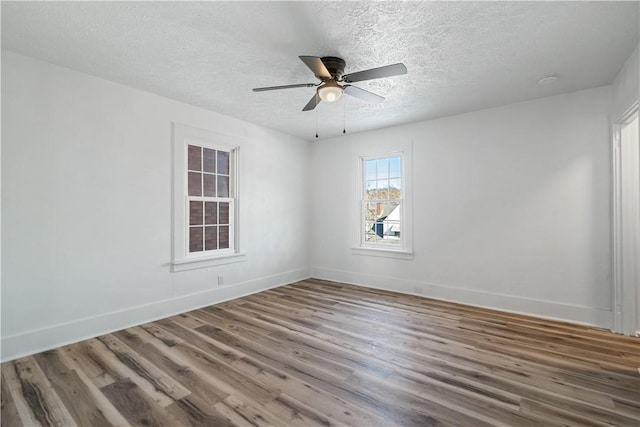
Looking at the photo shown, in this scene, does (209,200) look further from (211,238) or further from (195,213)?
(211,238)

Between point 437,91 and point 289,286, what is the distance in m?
3.78

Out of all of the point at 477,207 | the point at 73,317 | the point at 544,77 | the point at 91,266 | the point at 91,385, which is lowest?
the point at 91,385

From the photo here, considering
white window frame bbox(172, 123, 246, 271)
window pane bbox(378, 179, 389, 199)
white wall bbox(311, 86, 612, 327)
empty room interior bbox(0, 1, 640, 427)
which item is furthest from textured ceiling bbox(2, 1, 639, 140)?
window pane bbox(378, 179, 389, 199)

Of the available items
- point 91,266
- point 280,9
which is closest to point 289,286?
point 91,266

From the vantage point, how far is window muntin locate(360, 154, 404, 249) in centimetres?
503

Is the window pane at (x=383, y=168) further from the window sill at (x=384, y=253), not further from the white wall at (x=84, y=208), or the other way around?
the white wall at (x=84, y=208)

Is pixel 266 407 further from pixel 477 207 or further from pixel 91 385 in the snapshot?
pixel 477 207

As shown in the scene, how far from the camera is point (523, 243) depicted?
12.7 ft

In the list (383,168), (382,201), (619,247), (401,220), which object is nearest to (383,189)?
(382,201)

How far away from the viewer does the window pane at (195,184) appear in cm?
409

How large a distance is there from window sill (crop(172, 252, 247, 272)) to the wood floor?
0.65m

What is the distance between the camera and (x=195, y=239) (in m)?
4.16

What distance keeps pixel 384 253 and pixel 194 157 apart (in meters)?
3.32

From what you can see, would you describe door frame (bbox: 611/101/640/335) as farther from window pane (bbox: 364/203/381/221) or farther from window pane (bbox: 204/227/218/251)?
window pane (bbox: 204/227/218/251)
